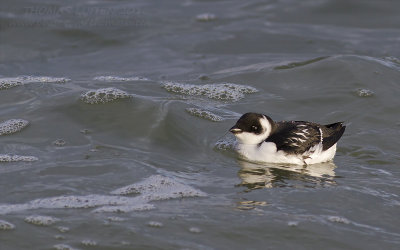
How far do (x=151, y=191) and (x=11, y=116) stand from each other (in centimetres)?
326

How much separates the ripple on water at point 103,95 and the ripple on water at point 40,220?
3.98 meters

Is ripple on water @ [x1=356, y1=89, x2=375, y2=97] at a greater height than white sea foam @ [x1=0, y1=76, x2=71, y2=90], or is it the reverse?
ripple on water @ [x1=356, y1=89, x2=375, y2=97]

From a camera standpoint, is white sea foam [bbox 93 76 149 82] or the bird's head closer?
the bird's head

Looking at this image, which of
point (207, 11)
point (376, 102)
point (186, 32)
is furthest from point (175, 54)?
point (376, 102)

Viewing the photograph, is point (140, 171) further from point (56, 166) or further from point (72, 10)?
point (72, 10)

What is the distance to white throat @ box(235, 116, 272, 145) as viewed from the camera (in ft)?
31.3

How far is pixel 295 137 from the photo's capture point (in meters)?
9.50

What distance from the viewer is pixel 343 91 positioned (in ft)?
39.2

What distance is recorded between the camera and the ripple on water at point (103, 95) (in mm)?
10742

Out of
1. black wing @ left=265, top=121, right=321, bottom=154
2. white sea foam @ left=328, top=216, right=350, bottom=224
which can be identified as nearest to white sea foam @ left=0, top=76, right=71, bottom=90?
black wing @ left=265, top=121, right=321, bottom=154

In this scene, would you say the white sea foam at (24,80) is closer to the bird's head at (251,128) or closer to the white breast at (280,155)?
the bird's head at (251,128)

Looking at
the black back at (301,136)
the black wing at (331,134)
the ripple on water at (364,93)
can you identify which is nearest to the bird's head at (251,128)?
the black back at (301,136)

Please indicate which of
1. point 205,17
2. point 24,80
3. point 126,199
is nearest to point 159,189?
point 126,199

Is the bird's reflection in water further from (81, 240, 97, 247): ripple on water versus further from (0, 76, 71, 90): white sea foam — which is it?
(0, 76, 71, 90): white sea foam
